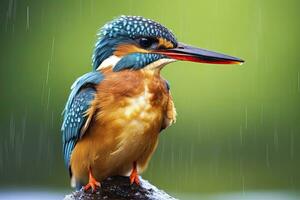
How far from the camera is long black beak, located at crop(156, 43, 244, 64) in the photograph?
334cm

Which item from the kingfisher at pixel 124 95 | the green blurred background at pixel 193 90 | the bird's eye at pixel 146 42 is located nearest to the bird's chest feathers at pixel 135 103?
the kingfisher at pixel 124 95

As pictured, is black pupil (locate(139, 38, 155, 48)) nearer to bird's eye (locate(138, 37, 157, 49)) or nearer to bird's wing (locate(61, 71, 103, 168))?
bird's eye (locate(138, 37, 157, 49))

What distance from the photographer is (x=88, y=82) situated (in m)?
3.44

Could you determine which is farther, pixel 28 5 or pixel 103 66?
pixel 28 5

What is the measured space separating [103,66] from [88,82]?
0.09 metres

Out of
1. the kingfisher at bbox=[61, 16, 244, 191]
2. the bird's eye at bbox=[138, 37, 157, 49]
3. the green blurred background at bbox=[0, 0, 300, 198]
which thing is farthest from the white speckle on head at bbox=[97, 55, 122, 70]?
the green blurred background at bbox=[0, 0, 300, 198]

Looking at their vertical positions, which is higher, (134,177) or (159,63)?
(159,63)

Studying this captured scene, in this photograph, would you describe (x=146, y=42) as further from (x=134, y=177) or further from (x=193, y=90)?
(x=193, y=90)

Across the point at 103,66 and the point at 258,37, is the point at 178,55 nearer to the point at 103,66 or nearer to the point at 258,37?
the point at 103,66

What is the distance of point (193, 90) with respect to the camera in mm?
8164

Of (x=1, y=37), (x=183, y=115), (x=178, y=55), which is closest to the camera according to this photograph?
(x=178, y=55)

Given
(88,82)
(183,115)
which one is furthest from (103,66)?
(183,115)

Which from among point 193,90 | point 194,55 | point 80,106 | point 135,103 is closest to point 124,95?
point 135,103

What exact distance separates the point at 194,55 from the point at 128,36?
265 millimetres
